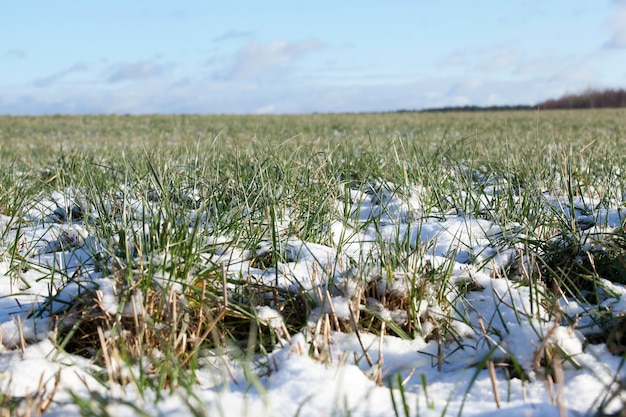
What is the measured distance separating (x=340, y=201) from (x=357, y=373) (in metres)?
1.63

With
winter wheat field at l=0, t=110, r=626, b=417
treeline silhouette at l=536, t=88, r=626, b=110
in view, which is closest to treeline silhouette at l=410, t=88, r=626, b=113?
treeline silhouette at l=536, t=88, r=626, b=110

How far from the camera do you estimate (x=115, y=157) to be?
16.7 ft

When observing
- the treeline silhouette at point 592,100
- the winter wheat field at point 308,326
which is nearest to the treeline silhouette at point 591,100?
the treeline silhouette at point 592,100

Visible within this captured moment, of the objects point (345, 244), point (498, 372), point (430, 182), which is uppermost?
point (430, 182)

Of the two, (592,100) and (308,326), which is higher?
(592,100)

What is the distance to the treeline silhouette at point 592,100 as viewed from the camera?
41.0 m

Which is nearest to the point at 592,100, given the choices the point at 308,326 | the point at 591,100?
the point at 591,100

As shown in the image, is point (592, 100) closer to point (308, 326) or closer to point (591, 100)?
point (591, 100)

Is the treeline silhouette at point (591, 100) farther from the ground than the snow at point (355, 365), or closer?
farther from the ground

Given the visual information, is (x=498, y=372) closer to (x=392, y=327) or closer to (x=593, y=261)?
(x=392, y=327)

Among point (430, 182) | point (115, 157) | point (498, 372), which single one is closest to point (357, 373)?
point (498, 372)

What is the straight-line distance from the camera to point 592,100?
41.9 meters

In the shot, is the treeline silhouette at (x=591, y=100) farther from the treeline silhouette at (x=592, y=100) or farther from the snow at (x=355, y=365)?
the snow at (x=355, y=365)

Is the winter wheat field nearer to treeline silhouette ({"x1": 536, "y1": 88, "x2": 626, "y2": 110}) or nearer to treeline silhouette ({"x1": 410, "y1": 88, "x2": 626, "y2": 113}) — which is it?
treeline silhouette ({"x1": 410, "y1": 88, "x2": 626, "y2": 113})
